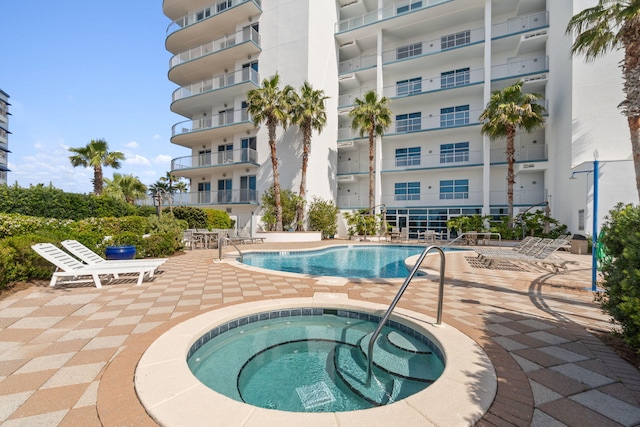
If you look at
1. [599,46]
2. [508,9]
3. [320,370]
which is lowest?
[320,370]

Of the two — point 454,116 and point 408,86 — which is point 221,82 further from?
point 454,116

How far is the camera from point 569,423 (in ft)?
Result: 6.00

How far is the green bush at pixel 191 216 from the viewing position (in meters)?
17.8

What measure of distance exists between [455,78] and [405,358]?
73.5ft

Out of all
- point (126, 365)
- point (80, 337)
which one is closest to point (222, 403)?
point (126, 365)

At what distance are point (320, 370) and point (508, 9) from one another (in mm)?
25983

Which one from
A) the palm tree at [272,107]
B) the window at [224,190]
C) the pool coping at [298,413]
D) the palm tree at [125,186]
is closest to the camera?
the pool coping at [298,413]

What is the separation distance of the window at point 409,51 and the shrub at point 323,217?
13.3 meters

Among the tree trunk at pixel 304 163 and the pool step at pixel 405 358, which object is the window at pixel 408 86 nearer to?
the tree trunk at pixel 304 163

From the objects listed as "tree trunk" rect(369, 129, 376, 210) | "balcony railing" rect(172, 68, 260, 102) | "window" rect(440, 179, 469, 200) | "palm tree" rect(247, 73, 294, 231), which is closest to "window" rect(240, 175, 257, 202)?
"palm tree" rect(247, 73, 294, 231)

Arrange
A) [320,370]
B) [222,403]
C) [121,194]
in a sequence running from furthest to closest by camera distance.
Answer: [121,194]
[320,370]
[222,403]

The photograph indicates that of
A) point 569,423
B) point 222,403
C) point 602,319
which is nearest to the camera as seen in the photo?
point 569,423

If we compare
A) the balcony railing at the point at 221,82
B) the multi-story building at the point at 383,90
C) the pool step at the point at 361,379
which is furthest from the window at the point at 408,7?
the pool step at the point at 361,379

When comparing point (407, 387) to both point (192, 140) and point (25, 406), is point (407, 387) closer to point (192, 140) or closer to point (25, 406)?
point (25, 406)
